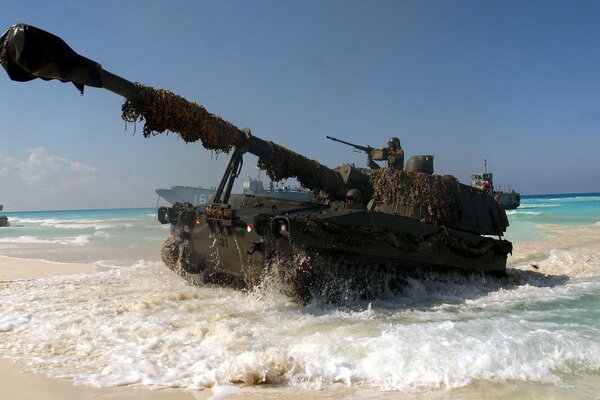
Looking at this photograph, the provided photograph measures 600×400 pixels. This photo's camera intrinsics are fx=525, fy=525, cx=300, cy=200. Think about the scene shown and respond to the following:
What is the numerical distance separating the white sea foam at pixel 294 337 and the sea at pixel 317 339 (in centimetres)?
2

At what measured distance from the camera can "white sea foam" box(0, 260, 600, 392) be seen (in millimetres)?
4469

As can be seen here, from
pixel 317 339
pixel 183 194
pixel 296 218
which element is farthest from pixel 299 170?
pixel 183 194

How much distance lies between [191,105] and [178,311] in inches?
112

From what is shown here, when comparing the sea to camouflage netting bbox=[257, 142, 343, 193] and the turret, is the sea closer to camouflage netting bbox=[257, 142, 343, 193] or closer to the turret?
the turret

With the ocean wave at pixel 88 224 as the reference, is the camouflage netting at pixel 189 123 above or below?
above

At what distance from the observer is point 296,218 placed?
6.86 metres

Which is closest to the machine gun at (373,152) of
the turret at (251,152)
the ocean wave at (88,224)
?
the turret at (251,152)

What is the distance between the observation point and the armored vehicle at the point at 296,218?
5.92 metres

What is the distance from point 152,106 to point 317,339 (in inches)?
132

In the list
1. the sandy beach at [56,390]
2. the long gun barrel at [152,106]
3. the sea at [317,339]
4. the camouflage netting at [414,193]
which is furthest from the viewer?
the camouflage netting at [414,193]

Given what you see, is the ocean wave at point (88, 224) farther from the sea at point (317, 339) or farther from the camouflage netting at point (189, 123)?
the camouflage netting at point (189, 123)

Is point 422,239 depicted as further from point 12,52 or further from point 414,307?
point 12,52

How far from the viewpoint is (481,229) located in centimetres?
1034

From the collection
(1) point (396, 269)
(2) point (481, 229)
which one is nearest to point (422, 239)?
(1) point (396, 269)
